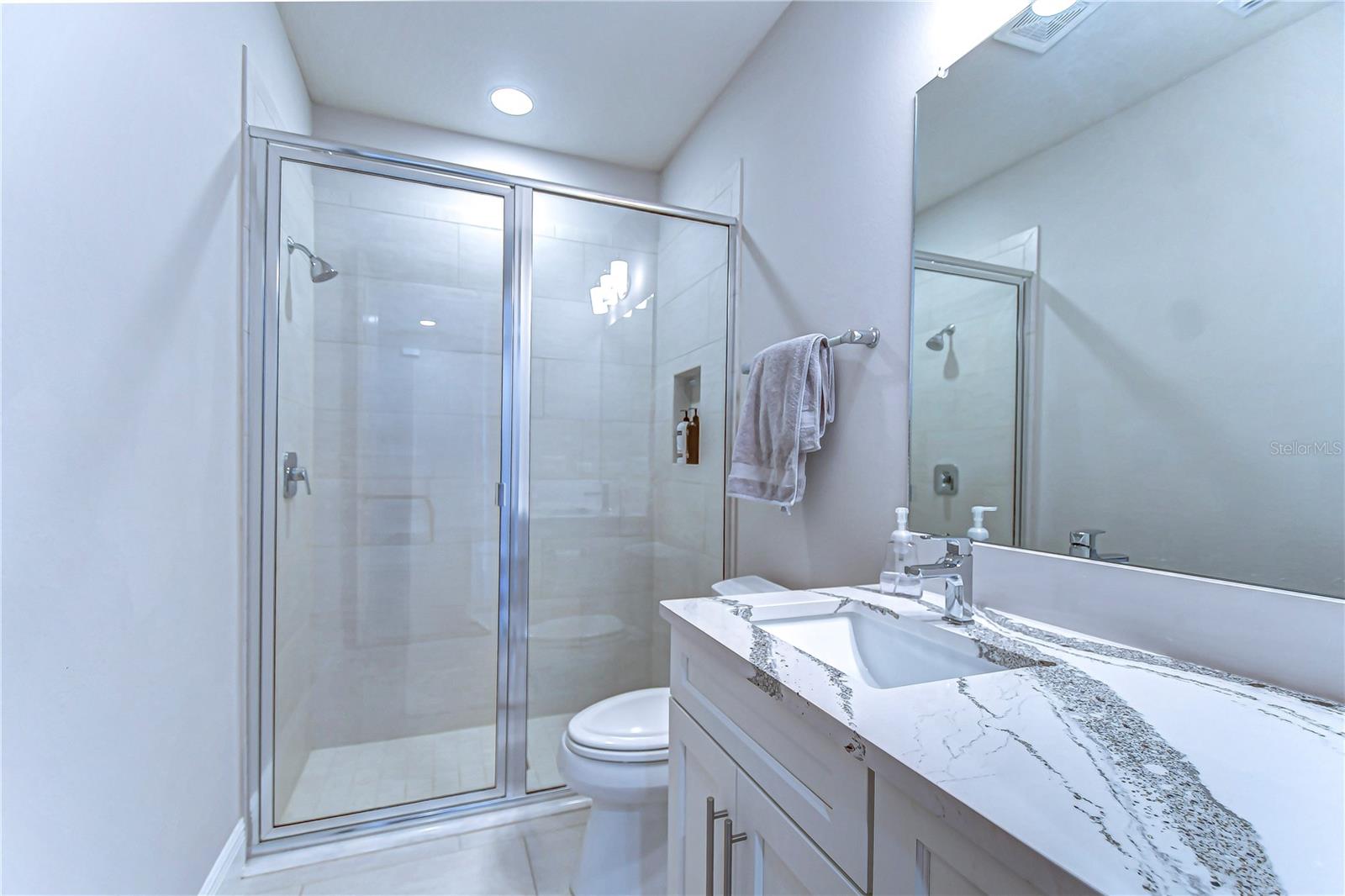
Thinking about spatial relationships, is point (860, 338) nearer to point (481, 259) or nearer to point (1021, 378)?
point (1021, 378)

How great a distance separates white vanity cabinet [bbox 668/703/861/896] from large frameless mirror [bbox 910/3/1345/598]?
0.64 metres

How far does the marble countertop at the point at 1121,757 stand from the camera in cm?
39

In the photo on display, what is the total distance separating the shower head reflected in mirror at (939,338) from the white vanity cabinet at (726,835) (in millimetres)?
904

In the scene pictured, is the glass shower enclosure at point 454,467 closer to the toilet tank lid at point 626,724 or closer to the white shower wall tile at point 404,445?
the white shower wall tile at point 404,445

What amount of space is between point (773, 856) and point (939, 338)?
1.01m

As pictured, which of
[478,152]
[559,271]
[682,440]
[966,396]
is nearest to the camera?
[966,396]

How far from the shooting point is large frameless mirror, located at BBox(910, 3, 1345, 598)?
0.70 m

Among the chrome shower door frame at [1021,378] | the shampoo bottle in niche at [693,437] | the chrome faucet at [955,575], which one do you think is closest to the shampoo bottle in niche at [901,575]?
the chrome faucet at [955,575]

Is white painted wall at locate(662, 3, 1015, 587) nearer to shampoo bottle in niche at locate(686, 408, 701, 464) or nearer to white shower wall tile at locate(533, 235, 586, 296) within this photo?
shampoo bottle in niche at locate(686, 408, 701, 464)

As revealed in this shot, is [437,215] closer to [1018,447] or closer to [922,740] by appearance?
[1018,447]

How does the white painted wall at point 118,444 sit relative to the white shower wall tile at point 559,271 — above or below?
below

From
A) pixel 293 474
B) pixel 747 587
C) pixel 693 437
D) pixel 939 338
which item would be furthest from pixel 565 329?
pixel 939 338

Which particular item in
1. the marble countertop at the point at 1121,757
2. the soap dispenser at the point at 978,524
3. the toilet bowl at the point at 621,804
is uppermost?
the soap dispenser at the point at 978,524

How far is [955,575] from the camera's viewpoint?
1.02 m
